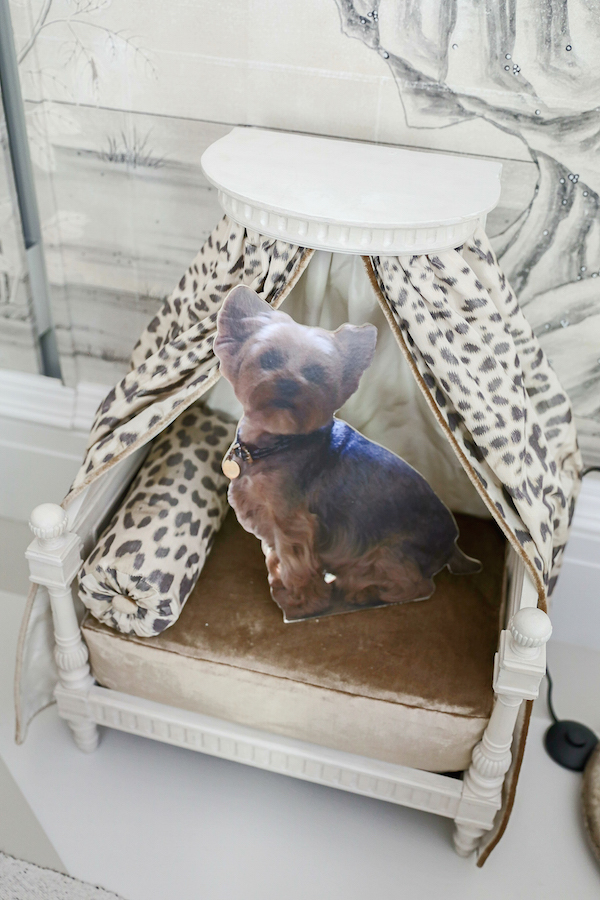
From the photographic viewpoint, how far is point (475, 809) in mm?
1489

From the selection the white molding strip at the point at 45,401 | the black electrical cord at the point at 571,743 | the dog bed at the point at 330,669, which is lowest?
the black electrical cord at the point at 571,743

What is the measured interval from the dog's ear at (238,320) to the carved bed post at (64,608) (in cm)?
43

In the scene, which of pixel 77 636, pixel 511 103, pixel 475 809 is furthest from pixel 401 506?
pixel 511 103

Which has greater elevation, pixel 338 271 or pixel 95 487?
pixel 338 271

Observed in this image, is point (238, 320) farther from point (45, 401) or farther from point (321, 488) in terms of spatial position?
point (45, 401)

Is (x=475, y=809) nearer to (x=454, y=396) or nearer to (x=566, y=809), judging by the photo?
(x=566, y=809)

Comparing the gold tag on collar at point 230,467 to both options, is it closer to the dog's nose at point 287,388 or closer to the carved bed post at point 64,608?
the dog's nose at point 287,388

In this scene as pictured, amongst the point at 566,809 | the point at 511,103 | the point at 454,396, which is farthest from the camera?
the point at 566,809

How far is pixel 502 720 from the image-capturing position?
1362 millimetres

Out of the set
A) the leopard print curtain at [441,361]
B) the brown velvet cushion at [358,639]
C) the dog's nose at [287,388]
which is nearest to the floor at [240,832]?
the brown velvet cushion at [358,639]

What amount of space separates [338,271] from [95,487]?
662 mm

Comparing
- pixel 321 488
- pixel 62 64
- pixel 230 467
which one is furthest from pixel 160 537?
pixel 62 64

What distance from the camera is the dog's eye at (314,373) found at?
53.3 inches

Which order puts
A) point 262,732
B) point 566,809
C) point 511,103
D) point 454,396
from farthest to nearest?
point 566,809 → point 262,732 → point 511,103 → point 454,396
